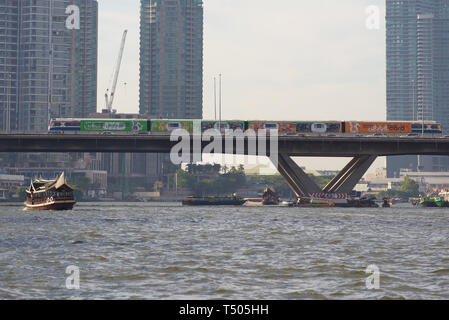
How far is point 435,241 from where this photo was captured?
57.5 meters

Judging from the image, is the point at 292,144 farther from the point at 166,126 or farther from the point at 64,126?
the point at 64,126

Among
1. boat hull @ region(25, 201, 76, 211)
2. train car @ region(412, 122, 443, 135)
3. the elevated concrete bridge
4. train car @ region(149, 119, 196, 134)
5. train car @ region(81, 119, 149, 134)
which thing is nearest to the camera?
boat hull @ region(25, 201, 76, 211)

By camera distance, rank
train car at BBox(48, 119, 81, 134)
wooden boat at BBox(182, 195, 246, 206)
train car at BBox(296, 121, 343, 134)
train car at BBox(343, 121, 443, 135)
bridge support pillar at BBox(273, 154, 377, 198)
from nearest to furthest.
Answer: bridge support pillar at BBox(273, 154, 377, 198) < train car at BBox(296, 121, 343, 134) < train car at BBox(343, 121, 443, 135) < train car at BBox(48, 119, 81, 134) < wooden boat at BBox(182, 195, 246, 206)

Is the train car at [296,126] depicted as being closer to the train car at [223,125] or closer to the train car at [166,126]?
the train car at [223,125]

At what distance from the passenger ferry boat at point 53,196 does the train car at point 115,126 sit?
2216 centimetres

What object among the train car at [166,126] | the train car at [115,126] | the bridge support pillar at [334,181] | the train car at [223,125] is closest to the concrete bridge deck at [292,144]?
the bridge support pillar at [334,181]

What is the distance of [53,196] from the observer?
123m

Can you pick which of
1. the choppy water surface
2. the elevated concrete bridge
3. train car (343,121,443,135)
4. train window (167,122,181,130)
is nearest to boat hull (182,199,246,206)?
train window (167,122,181,130)

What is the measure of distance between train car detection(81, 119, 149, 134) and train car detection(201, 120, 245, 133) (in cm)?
1219

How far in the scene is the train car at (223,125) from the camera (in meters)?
143

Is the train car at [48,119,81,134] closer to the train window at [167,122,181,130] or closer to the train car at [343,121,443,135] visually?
the train window at [167,122,181,130]

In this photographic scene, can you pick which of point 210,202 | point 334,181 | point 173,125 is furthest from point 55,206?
point 210,202

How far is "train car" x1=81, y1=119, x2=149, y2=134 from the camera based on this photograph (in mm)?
145250

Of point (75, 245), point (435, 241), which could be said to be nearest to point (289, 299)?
point (75, 245)
